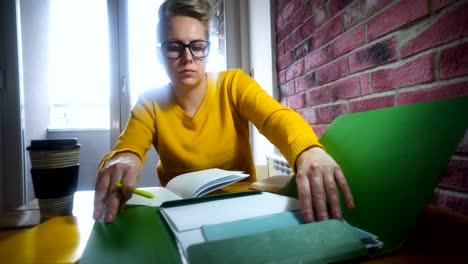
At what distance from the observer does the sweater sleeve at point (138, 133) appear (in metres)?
0.65

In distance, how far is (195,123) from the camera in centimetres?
90

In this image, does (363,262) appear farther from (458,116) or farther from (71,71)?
(71,71)

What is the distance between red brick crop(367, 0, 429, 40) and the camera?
625mm

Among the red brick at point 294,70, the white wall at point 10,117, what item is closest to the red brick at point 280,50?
the red brick at point 294,70

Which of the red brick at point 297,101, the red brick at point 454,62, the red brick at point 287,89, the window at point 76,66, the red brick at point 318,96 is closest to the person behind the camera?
the red brick at point 454,62

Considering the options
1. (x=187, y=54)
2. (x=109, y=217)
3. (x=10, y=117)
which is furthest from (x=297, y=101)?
(x=10, y=117)

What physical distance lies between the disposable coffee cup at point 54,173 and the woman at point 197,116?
0.09 metres

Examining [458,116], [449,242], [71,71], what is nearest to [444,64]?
[458,116]

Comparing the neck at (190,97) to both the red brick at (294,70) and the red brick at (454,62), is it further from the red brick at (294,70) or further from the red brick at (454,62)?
the red brick at (454,62)

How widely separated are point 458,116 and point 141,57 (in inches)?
84.2

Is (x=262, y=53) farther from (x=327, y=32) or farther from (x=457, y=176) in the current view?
(x=457, y=176)

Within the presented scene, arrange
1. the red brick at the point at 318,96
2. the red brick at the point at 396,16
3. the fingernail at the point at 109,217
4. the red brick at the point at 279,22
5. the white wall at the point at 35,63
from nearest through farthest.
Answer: the fingernail at the point at 109,217, the red brick at the point at 396,16, the red brick at the point at 318,96, the red brick at the point at 279,22, the white wall at the point at 35,63

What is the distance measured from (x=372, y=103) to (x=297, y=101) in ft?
1.77

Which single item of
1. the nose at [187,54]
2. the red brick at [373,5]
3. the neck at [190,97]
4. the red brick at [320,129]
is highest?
the red brick at [373,5]
